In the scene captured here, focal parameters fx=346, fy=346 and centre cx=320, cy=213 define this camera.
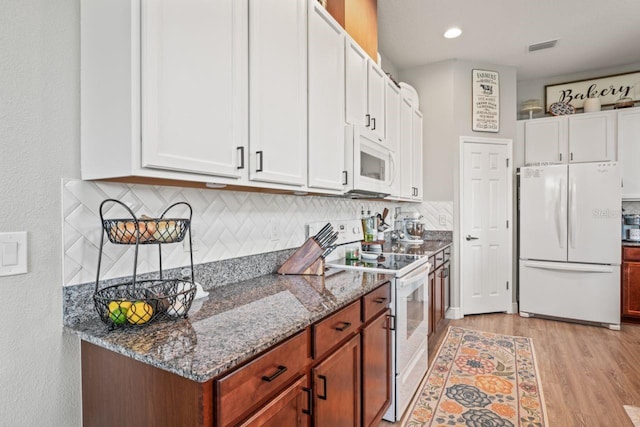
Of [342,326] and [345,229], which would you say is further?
[345,229]

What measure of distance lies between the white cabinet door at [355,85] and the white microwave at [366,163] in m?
0.10

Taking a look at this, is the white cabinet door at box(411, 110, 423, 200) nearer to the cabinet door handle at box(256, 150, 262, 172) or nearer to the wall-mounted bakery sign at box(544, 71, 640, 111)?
the wall-mounted bakery sign at box(544, 71, 640, 111)

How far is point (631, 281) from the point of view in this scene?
3.71m

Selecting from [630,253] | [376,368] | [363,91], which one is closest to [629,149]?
[630,253]

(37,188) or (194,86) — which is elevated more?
(194,86)

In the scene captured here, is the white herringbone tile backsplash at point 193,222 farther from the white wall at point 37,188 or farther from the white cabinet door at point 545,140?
the white cabinet door at point 545,140

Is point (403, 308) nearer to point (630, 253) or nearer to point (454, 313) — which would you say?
point (454, 313)

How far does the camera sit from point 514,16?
317 cm

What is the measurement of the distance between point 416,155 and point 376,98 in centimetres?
148

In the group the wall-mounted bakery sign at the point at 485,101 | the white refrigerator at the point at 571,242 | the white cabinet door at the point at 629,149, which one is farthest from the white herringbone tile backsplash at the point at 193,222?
the white cabinet door at the point at 629,149

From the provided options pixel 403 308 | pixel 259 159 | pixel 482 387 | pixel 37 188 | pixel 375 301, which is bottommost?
pixel 482 387

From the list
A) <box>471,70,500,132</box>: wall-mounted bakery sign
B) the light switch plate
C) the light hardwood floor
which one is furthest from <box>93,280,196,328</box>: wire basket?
<box>471,70,500,132</box>: wall-mounted bakery sign

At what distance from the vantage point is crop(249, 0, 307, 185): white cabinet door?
1.39m

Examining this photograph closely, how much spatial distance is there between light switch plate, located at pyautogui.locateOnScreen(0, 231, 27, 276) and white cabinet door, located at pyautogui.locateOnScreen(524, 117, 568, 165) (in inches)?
194
